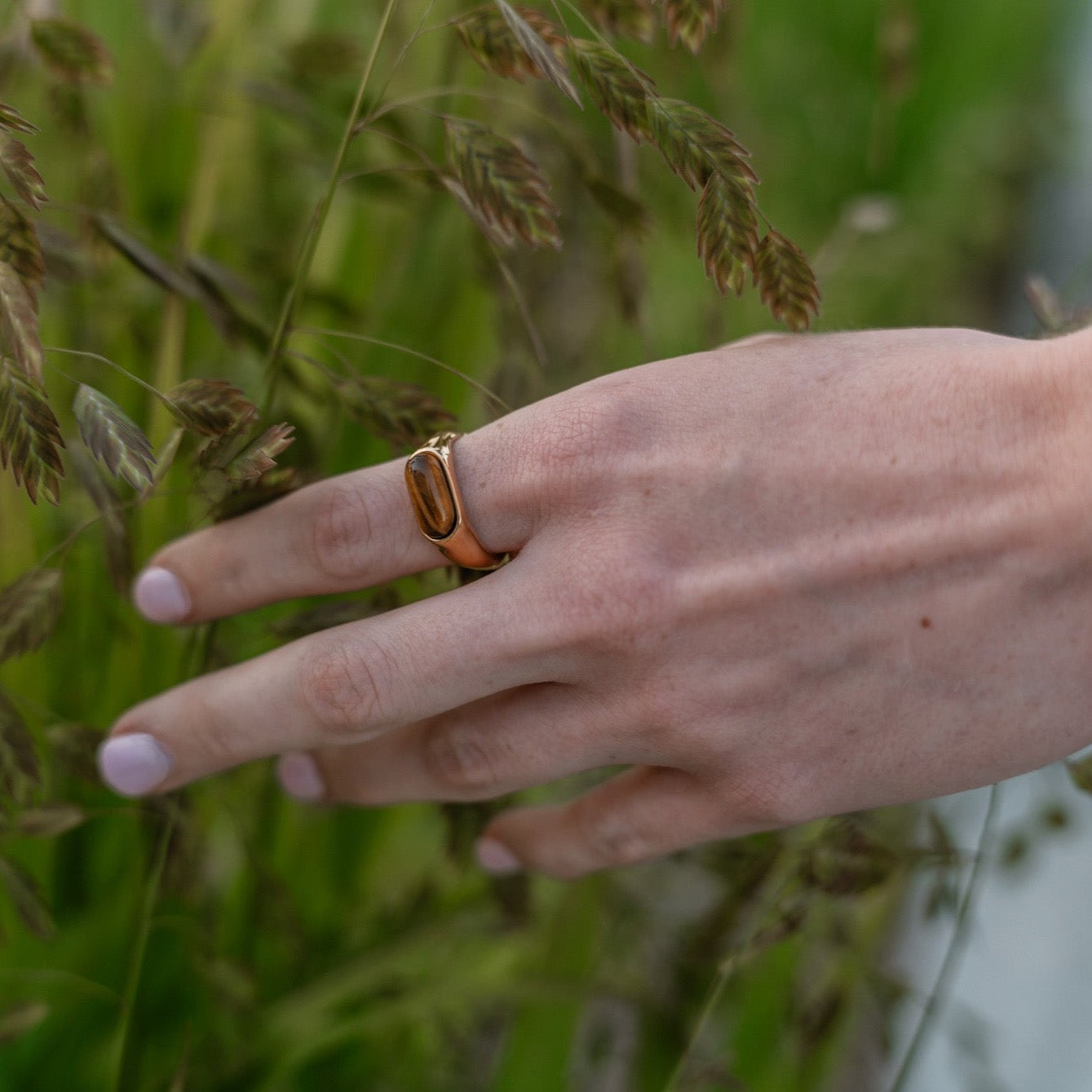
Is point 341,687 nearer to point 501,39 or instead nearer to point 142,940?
point 142,940

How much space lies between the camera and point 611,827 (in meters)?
0.61

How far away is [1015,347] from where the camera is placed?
0.50 m

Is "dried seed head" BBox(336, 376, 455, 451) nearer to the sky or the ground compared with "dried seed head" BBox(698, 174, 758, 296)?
nearer to the ground

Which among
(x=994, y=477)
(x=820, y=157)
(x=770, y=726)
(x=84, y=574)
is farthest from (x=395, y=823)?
(x=820, y=157)

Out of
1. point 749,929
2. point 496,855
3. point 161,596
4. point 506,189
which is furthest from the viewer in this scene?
point 749,929

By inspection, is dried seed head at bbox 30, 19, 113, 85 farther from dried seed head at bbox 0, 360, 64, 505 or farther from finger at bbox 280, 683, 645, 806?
finger at bbox 280, 683, 645, 806

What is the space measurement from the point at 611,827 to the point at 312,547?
0.23 m

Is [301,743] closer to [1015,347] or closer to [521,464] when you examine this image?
[521,464]

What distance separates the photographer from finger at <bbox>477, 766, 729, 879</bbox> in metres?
0.57

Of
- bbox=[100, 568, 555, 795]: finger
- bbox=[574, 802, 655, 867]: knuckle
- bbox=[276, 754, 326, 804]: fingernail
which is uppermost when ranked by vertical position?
bbox=[100, 568, 555, 795]: finger

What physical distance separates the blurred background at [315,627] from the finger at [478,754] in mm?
62

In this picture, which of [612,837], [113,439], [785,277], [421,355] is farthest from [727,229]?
[612,837]

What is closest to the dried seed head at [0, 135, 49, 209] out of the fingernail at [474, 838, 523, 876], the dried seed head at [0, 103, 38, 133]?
the dried seed head at [0, 103, 38, 133]

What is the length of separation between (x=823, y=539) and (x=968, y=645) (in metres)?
0.08
